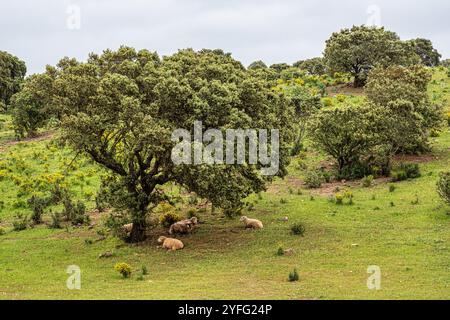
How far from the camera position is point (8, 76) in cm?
8050

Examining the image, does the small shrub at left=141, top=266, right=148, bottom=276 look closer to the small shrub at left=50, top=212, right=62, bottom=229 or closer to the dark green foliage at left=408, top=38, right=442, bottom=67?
the small shrub at left=50, top=212, right=62, bottom=229

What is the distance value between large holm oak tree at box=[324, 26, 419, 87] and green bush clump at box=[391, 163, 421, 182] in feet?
86.0

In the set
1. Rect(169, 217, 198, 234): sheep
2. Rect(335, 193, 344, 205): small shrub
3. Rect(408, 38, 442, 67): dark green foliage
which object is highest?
Rect(408, 38, 442, 67): dark green foliage

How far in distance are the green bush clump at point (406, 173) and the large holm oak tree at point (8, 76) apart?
57995 millimetres

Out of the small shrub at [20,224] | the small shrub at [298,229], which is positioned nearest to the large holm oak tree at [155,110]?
the small shrub at [298,229]

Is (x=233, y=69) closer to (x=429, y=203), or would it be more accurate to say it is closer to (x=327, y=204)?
(x=327, y=204)

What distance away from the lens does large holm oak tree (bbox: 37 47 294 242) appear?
23406 mm

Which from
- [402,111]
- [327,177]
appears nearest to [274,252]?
[327,177]

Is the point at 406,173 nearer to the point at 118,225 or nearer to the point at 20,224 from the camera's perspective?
the point at 118,225

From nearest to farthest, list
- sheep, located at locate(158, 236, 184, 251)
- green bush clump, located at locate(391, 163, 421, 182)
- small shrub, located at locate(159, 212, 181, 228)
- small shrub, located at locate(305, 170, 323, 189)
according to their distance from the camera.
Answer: sheep, located at locate(158, 236, 184, 251)
small shrub, located at locate(159, 212, 181, 228)
green bush clump, located at locate(391, 163, 421, 182)
small shrub, located at locate(305, 170, 323, 189)

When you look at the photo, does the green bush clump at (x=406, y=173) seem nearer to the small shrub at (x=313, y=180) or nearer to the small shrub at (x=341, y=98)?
the small shrub at (x=313, y=180)

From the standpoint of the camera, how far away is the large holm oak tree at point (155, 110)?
76.8ft

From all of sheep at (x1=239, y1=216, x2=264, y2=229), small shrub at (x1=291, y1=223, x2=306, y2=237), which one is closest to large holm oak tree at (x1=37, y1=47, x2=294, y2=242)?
small shrub at (x1=291, y1=223, x2=306, y2=237)
